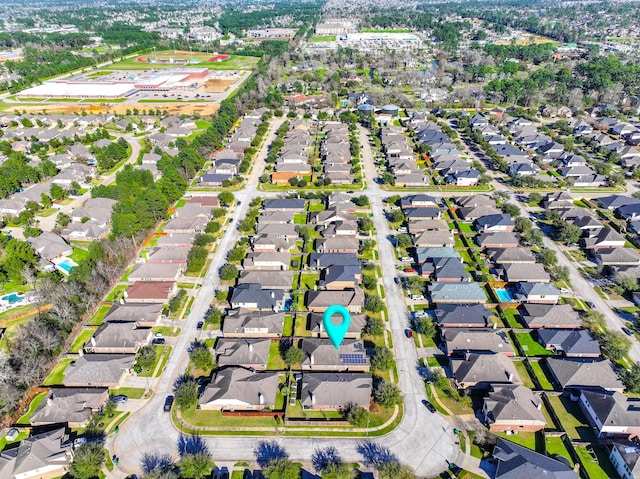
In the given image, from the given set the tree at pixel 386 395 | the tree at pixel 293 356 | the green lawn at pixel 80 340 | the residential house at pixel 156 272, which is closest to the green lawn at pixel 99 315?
the green lawn at pixel 80 340

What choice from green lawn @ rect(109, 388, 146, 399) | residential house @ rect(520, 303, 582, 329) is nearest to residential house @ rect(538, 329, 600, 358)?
residential house @ rect(520, 303, 582, 329)

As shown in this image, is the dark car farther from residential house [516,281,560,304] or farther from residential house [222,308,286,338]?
residential house [516,281,560,304]

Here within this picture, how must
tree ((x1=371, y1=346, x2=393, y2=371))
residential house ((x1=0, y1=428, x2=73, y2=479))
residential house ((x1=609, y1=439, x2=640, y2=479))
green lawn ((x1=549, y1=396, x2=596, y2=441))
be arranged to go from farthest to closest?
tree ((x1=371, y1=346, x2=393, y2=371)), green lawn ((x1=549, y1=396, x2=596, y2=441)), residential house ((x1=0, y1=428, x2=73, y2=479)), residential house ((x1=609, y1=439, x2=640, y2=479))

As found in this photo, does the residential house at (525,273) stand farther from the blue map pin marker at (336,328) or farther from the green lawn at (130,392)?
the green lawn at (130,392)

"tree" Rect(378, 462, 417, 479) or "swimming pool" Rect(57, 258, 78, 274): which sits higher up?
"tree" Rect(378, 462, 417, 479)

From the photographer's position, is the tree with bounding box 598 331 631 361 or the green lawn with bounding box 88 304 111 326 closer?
the tree with bounding box 598 331 631 361

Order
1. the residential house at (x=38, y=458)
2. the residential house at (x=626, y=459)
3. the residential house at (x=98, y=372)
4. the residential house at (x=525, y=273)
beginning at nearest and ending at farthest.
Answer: the residential house at (x=626, y=459), the residential house at (x=38, y=458), the residential house at (x=98, y=372), the residential house at (x=525, y=273)

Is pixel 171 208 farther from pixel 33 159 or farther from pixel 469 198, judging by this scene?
pixel 469 198
